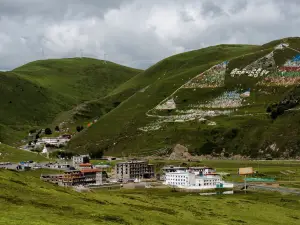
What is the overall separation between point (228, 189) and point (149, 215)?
6911cm

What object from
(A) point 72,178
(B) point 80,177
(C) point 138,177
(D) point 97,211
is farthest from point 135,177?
(D) point 97,211

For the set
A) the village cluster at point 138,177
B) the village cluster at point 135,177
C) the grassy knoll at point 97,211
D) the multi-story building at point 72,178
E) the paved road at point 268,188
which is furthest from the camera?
the multi-story building at point 72,178

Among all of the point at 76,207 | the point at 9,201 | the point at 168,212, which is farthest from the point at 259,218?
the point at 9,201

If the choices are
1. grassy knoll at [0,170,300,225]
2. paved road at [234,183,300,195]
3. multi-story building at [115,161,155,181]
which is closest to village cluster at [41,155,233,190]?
multi-story building at [115,161,155,181]

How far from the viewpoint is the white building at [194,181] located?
130000 millimetres

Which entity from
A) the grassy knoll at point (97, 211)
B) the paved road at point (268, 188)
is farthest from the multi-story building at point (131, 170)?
the grassy knoll at point (97, 211)

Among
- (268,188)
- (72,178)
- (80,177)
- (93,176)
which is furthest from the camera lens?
(93,176)

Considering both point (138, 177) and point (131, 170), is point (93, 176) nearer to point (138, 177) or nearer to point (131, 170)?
point (131, 170)

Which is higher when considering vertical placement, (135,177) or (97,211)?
(97,211)

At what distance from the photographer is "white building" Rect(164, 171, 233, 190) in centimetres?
13000

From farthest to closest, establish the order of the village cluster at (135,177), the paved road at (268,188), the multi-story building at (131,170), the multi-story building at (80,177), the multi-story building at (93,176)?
the multi-story building at (131,170), the multi-story building at (93,176), the multi-story building at (80,177), the village cluster at (135,177), the paved road at (268,188)

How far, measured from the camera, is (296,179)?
132125mm

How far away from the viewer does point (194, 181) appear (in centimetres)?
13425

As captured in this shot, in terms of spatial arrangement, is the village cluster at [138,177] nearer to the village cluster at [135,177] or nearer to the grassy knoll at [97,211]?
the village cluster at [135,177]
